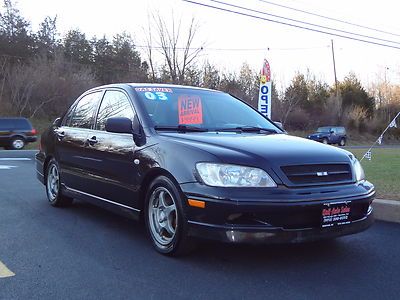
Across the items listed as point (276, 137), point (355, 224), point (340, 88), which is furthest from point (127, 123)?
point (340, 88)

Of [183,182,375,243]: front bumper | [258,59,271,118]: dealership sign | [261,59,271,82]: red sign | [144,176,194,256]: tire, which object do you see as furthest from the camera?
[261,59,271,82]: red sign

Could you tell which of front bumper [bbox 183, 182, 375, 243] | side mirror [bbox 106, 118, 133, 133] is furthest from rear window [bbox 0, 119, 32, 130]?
front bumper [bbox 183, 182, 375, 243]

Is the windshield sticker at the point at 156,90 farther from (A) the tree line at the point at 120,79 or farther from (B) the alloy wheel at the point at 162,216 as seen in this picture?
(A) the tree line at the point at 120,79

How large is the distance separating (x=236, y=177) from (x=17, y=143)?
21.3m

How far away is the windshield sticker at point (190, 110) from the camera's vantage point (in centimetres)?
494

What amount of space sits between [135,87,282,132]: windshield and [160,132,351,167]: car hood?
1.12ft

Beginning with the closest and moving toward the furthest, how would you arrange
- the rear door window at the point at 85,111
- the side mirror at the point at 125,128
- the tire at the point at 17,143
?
the side mirror at the point at 125,128
the rear door window at the point at 85,111
the tire at the point at 17,143

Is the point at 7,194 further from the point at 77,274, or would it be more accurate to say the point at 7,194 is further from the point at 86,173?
the point at 77,274

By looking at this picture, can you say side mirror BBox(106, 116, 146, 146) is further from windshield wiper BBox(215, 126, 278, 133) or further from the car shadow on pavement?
the car shadow on pavement

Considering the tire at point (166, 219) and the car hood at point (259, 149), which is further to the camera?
the tire at point (166, 219)

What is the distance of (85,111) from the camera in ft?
20.1

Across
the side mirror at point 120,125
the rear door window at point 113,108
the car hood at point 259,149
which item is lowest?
the car hood at point 259,149

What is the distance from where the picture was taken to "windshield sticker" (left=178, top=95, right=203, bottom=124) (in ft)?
16.2

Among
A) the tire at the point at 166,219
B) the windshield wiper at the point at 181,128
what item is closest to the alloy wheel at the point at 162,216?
the tire at the point at 166,219
